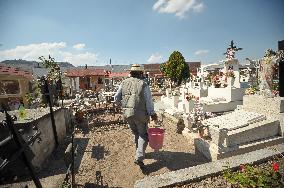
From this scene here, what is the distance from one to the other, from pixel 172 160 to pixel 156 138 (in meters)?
0.68

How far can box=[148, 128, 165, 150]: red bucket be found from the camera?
5709 millimetres

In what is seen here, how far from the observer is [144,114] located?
16.2 ft

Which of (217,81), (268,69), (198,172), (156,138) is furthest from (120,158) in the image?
(217,81)

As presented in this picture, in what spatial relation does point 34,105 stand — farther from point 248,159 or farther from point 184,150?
point 248,159

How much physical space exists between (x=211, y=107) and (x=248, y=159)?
6580 millimetres

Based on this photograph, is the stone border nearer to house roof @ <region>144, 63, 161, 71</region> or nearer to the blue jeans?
the blue jeans

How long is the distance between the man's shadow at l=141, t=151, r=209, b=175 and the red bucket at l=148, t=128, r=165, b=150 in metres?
0.26

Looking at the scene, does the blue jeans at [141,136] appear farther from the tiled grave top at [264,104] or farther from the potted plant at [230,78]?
the potted plant at [230,78]

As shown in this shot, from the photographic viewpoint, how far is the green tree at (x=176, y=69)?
3959cm

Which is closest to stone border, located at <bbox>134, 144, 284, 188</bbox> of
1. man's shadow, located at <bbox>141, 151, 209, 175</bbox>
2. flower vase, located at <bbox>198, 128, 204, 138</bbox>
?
man's shadow, located at <bbox>141, 151, 209, 175</bbox>

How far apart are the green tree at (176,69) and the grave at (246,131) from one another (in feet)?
108

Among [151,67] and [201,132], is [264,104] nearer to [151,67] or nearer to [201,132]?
[201,132]

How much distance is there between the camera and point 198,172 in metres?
3.84

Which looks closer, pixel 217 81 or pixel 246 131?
pixel 246 131
